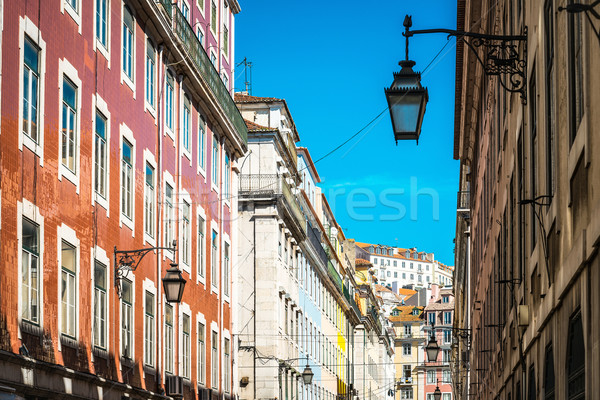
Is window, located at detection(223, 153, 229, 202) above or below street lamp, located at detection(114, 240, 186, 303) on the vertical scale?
above

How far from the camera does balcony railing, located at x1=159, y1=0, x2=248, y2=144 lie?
26.9 metres

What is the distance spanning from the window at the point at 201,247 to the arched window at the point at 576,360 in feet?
69.5

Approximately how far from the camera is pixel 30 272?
16375 mm

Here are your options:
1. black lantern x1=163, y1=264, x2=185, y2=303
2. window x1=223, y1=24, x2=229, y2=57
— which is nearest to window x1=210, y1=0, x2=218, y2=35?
window x1=223, y1=24, x2=229, y2=57

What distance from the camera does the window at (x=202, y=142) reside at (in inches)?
1222

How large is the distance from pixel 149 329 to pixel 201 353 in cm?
621

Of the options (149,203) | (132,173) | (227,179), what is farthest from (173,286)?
(227,179)

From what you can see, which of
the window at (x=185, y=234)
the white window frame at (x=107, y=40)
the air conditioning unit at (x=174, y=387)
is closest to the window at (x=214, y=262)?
the window at (x=185, y=234)

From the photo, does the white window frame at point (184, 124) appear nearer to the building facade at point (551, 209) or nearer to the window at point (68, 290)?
the window at point (68, 290)

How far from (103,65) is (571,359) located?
1380 centimetres

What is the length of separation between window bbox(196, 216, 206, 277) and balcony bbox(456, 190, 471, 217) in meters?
30.5

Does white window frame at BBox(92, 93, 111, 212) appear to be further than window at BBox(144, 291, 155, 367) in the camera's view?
No

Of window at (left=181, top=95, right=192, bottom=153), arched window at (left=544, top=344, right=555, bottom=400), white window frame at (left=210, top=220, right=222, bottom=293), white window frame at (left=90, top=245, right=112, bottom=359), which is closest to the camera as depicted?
arched window at (left=544, top=344, right=555, bottom=400)

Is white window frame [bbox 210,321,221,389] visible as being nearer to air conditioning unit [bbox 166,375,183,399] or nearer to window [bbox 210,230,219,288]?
window [bbox 210,230,219,288]
